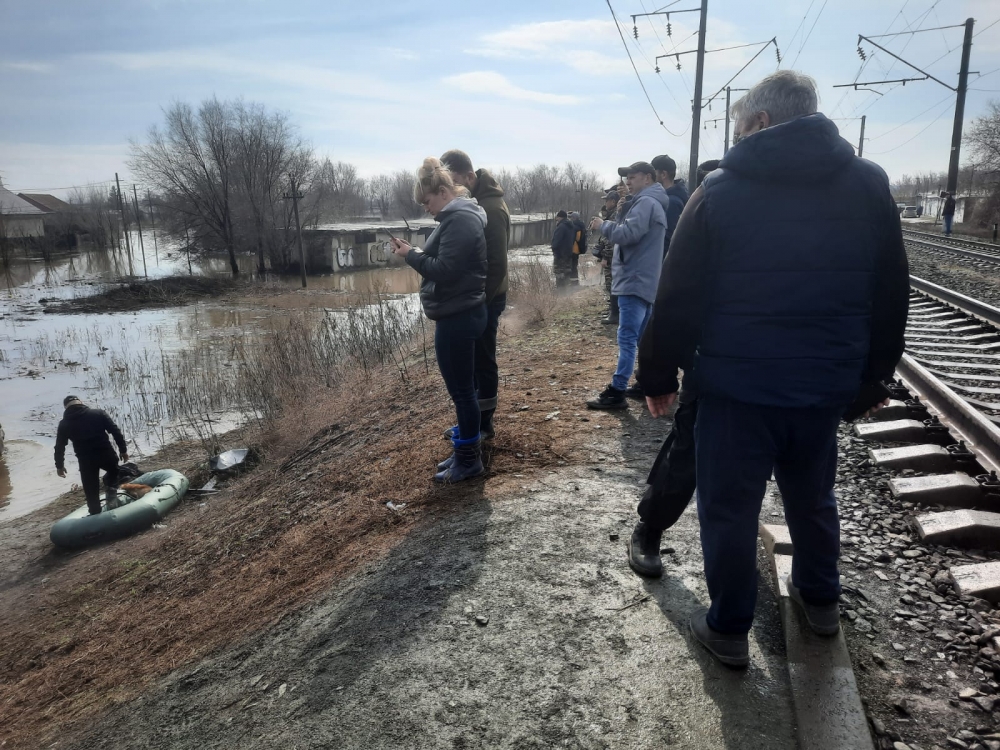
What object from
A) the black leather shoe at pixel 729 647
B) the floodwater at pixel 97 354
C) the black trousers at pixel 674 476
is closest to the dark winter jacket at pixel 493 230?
the black trousers at pixel 674 476

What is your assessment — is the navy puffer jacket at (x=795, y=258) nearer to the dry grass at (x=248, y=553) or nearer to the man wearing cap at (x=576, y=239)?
the dry grass at (x=248, y=553)

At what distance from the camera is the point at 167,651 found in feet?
11.8

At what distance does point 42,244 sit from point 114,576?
219 feet

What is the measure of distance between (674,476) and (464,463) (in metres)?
1.86

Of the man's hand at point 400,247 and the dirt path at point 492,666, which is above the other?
the man's hand at point 400,247

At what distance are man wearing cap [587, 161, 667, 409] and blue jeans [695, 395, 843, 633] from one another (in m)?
2.82

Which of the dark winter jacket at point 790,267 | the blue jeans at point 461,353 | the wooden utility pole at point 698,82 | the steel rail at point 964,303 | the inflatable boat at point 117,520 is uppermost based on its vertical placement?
the wooden utility pole at point 698,82

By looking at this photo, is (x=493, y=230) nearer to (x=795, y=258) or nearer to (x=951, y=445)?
(x=795, y=258)

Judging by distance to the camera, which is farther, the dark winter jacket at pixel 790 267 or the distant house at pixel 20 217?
the distant house at pixel 20 217

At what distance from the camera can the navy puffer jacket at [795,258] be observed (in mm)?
1913

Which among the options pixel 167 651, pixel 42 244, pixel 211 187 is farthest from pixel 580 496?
pixel 42 244

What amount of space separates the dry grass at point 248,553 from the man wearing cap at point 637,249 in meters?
0.95

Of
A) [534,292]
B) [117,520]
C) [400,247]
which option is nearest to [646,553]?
[400,247]

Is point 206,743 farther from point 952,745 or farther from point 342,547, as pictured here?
point 952,745
